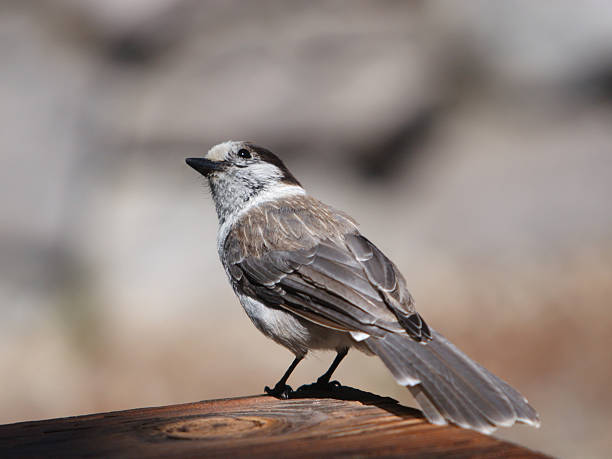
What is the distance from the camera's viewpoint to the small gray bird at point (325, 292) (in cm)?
304

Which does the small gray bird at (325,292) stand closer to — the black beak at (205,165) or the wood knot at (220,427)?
the black beak at (205,165)

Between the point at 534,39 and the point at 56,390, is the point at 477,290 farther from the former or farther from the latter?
the point at 56,390

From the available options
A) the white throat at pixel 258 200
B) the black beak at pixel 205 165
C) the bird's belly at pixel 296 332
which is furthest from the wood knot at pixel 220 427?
the black beak at pixel 205 165

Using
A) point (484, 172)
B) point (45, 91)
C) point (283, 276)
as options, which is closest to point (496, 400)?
point (283, 276)

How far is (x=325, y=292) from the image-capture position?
3.72 m

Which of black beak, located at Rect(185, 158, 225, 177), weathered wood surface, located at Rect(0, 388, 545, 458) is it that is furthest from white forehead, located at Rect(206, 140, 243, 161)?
weathered wood surface, located at Rect(0, 388, 545, 458)

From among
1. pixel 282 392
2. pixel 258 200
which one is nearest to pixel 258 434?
pixel 282 392

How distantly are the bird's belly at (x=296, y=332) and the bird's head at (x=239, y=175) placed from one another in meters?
0.99

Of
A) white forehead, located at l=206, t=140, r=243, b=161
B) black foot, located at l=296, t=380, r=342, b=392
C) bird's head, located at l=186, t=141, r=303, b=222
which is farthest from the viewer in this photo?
white forehead, located at l=206, t=140, r=243, b=161

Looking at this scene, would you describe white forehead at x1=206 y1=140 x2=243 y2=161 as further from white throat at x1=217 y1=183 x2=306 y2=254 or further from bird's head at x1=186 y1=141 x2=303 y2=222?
white throat at x1=217 y1=183 x2=306 y2=254

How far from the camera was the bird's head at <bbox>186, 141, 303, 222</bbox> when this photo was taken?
495cm

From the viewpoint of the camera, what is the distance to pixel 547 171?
7.47 m

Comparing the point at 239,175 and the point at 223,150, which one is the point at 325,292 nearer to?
the point at 239,175

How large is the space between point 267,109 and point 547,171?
2.77 metres
